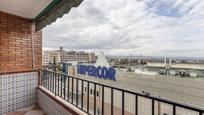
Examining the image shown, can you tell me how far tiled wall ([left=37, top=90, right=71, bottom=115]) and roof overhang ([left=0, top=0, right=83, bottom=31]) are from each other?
1390 millimetres

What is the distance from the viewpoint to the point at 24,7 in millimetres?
2666

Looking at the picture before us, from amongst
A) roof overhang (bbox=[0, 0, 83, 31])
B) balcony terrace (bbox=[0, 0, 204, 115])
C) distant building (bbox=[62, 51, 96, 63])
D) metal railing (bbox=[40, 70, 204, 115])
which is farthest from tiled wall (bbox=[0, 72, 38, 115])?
distant building (bbox=[62, 51, 96, 63])

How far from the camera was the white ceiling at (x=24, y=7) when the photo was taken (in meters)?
2.42

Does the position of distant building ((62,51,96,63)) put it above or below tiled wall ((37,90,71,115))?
above

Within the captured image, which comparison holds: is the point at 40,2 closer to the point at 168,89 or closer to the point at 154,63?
the point at 168,89

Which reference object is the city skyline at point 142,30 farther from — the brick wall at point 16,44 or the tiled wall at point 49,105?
the tiled wall at point 49,105

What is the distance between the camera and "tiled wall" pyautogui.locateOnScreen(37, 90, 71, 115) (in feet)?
7.52

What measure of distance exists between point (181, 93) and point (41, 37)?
8.67m

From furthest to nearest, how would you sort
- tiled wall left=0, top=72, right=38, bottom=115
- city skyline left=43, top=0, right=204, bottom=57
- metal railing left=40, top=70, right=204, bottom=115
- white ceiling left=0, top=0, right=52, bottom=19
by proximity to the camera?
city skyline left=43, top=0, right=204, bottom=57, tiled wall left=0, top=72, right=38, bottom=115, white ceiling left=0, top=0, right=52, bottom=19, metal railing left=40, top=70, right=204, bottom=115

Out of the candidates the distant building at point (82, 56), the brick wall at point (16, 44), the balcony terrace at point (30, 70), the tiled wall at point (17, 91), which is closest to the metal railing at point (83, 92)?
the balcony terrace at point (30, 70)

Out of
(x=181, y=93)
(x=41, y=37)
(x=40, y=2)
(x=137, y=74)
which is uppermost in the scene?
(x=40, y=2)

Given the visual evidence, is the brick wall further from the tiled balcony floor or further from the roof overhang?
the tiled balcony floor

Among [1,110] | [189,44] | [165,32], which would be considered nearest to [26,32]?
[1,110]

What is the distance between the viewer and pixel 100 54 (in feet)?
52.6
